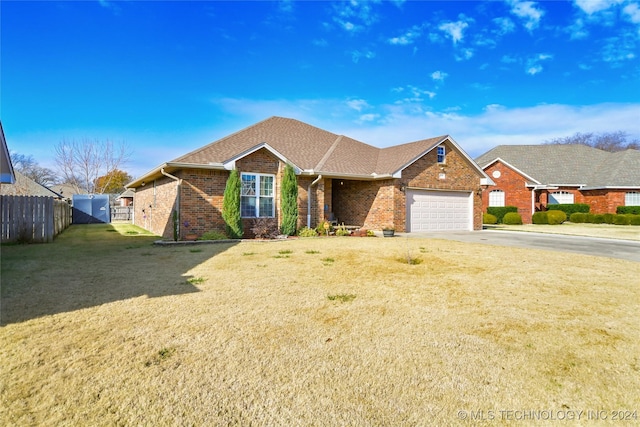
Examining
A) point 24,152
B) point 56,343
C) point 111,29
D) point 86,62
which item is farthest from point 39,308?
point 24,152

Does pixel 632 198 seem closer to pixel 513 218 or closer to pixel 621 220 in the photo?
pixel 621 220

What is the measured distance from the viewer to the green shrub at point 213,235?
13844 mm

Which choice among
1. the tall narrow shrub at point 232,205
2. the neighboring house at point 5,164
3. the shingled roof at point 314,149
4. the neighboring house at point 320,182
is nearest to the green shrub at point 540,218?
the neighboring house at point 320,182

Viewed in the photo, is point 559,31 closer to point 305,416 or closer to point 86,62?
point 305,416

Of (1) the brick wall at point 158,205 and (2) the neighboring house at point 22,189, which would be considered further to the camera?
(2) the neighboring house at point 22,189

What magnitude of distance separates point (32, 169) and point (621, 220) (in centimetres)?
7383

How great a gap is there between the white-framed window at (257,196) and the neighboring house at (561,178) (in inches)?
838

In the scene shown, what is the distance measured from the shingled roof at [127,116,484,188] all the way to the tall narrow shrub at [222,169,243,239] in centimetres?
63

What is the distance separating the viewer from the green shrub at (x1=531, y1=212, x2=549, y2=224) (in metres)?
26.9

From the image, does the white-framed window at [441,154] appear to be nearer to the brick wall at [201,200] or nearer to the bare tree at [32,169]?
the brick wall at [201,200]

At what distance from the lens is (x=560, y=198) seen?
31047 millimetres

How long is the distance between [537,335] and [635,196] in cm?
3355

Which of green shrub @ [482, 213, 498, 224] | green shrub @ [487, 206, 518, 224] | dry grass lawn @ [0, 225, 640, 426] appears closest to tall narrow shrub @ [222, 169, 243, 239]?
dry grass lawn @ [0, 225, 640, 426]

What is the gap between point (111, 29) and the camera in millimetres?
13391
